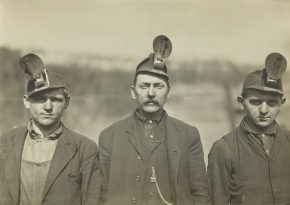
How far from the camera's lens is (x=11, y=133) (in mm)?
1885

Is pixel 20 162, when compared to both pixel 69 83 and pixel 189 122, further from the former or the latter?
pixel 189 122

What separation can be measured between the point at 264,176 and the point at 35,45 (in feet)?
4.06

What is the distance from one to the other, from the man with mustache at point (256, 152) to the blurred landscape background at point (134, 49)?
5cm

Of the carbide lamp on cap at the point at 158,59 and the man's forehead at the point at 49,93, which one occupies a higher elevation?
the carbide lamp on cap at the point at 158,59

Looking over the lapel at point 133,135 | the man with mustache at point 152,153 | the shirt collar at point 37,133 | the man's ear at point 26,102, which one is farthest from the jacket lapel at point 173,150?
the man's ear at point 26,102

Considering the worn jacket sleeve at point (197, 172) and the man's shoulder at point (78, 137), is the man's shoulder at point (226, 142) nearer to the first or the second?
the worn jacket sleeve at point (197, 172)

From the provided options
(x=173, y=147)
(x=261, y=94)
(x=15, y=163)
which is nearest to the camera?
(x=15, y=163)

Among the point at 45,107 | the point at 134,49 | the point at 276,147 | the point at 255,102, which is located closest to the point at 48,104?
the point at 45,107

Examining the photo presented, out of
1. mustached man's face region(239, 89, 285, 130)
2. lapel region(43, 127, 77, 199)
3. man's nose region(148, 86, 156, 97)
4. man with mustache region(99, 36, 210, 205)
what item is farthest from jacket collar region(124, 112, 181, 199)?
mustached man's face region(239, 89, 285, 130)

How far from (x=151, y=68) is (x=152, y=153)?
389mm

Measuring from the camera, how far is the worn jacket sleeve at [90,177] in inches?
73.5

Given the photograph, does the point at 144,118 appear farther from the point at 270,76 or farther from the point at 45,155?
the point at 270,76

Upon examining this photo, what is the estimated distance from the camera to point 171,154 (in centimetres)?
192

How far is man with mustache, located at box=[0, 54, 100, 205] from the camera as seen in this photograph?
181 cm
